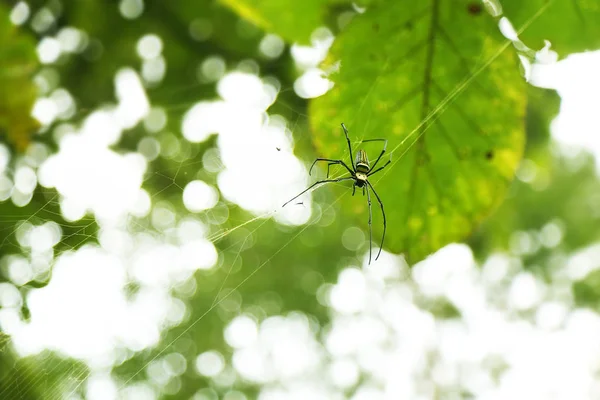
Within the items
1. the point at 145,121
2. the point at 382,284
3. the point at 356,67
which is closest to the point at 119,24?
the point at 145,121

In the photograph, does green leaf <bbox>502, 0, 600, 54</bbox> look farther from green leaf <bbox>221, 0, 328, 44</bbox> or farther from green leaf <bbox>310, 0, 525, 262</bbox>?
green leaf <bbox>221, 0, 328, 44</bbox>

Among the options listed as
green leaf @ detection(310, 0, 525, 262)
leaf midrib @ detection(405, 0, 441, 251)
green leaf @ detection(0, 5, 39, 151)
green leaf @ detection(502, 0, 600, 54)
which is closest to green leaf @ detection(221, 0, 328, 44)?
green leaf @ detection(310, 0, 525, 262)

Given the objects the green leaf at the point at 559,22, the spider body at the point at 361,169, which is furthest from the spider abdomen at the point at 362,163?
the green leaf at the point at 559,22

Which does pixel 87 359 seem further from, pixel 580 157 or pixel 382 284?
pixel 382 284

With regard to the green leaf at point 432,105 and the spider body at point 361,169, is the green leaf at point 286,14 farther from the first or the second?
the spider body at point 361,169

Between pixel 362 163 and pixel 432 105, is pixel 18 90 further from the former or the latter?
pixel 432 105

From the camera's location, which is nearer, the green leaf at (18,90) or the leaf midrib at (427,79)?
the leaf midrib at (427,79)

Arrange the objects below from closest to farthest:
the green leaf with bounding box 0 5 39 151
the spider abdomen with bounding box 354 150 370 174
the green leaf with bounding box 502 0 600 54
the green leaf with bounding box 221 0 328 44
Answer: the green leaf with bounding box 502 0 600 54 < the green leaf with bounding box 221 0 328 44 < the spider abdomen with bounding box 354 150 370 174 < the green leaf with bounding box 0 5 39 151
